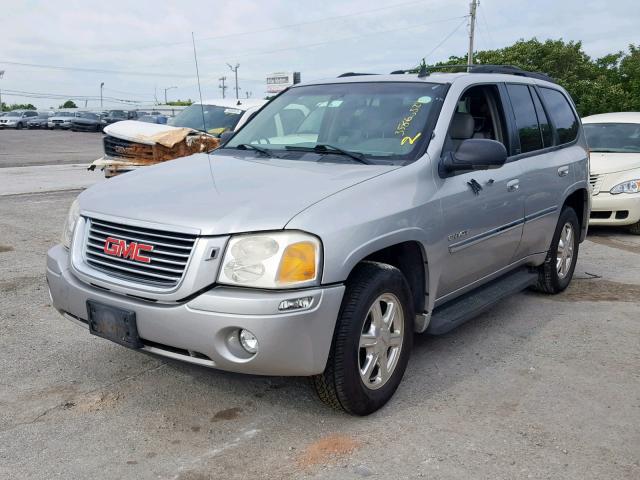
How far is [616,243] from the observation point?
8.55 meters

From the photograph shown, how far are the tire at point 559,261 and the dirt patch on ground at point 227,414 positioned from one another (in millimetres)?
3203

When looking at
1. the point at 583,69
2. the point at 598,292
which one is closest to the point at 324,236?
the point at 598,292

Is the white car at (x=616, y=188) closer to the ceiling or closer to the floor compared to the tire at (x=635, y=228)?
closer to the ceiling

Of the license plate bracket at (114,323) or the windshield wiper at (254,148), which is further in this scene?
the windshield wiper at (254,148)

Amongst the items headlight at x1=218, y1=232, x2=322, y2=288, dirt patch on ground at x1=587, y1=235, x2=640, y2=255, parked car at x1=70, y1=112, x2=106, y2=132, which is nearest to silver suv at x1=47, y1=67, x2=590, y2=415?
headlight at x1=218, y1=232, x2=322, y2=288

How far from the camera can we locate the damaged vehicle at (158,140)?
1030cm

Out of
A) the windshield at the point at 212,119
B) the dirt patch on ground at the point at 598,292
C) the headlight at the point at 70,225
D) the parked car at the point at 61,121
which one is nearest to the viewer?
the headlight at the point at 70,225

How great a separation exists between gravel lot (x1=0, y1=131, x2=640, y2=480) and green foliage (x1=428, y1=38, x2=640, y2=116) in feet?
63.9

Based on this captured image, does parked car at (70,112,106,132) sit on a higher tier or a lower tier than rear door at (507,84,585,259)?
lower

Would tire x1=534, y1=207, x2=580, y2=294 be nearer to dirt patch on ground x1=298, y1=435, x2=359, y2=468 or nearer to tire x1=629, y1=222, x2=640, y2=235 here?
dirt patch on ground x1=298, y1=435, x2=359, y2=468

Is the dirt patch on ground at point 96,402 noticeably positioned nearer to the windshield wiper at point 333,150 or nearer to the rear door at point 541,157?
the windshield wiper at point 333,150

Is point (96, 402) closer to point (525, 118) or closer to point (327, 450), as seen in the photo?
point (327, 450)

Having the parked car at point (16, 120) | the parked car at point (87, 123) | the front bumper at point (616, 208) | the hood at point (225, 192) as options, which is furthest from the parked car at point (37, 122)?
the hood at point (225, 192)

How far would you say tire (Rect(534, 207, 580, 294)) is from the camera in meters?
5.64
